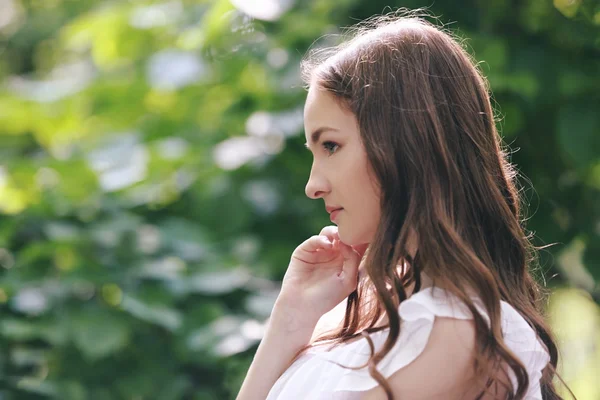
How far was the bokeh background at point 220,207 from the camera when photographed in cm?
243

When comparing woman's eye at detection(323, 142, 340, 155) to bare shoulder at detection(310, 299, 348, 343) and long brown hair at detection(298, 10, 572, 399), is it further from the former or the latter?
bare shoulder at detection(310, 299, 348, 343)

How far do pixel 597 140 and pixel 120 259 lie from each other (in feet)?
5.29

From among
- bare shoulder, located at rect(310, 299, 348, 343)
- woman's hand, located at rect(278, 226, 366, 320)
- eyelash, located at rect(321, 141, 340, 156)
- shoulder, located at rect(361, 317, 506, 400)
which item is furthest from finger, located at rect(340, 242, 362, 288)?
shoulder, located at rect(361, 317, 506, 400)

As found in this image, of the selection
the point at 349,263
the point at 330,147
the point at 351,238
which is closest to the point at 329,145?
the point at 330,147

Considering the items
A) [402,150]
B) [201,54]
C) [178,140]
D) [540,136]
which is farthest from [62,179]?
[402,150]

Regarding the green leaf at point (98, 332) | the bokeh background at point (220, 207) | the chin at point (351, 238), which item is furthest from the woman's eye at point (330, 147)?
the green leaf at point (98, 332)

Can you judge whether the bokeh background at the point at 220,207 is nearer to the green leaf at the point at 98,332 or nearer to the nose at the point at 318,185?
the green leaf at the point at 98,332

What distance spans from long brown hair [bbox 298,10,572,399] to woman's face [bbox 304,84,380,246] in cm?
2

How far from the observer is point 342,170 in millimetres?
1330

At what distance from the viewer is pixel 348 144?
4.37ft

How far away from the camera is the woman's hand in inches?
59.7

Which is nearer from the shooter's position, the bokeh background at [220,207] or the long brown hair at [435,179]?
the long brown hair at [435,179]

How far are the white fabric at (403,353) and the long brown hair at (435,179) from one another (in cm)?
2

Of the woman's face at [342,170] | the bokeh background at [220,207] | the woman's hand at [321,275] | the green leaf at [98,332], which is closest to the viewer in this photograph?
the woman's face at [342,170]
